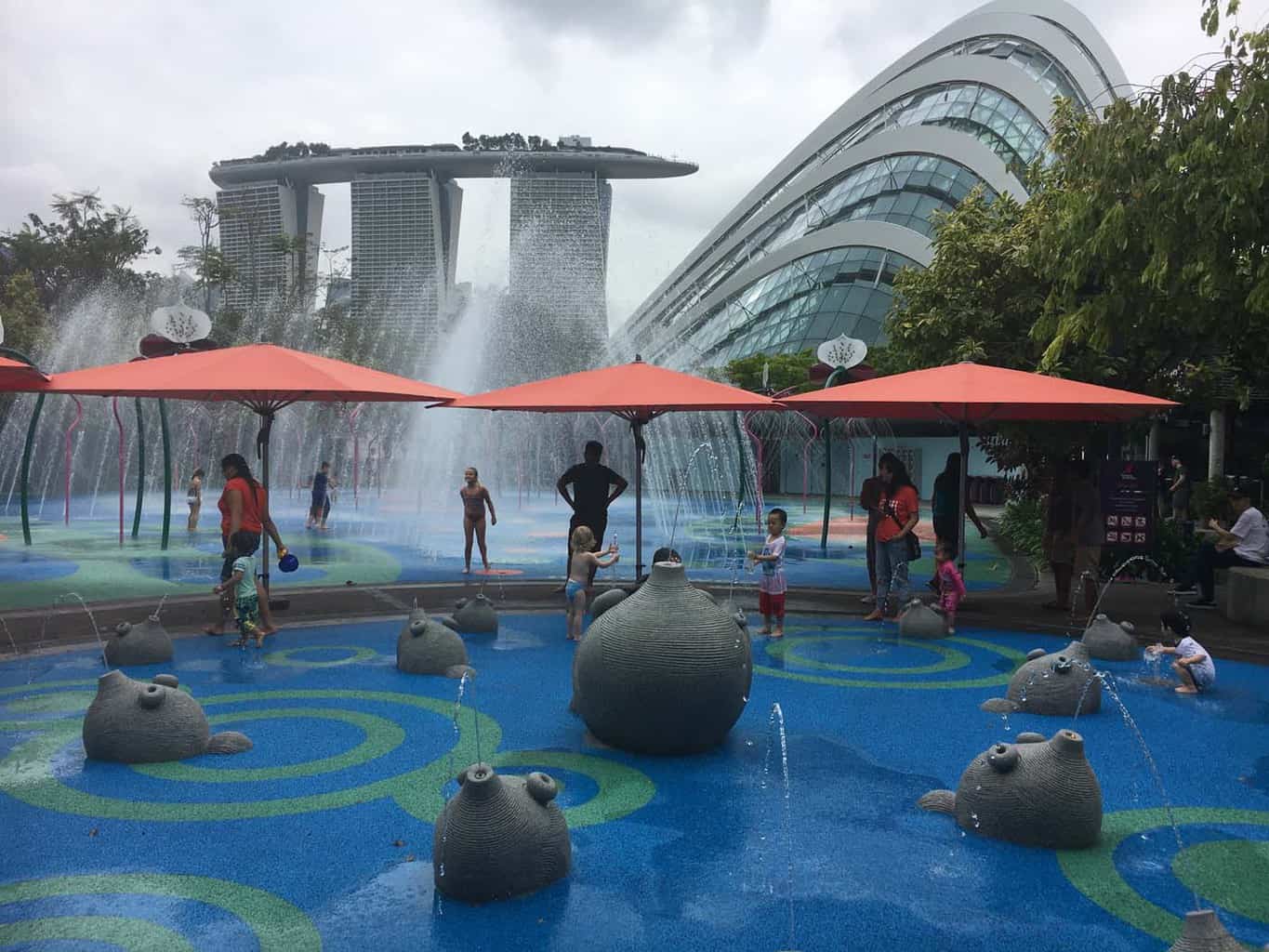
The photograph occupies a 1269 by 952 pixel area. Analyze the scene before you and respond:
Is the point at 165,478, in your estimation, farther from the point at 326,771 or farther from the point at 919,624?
the point at 919,624

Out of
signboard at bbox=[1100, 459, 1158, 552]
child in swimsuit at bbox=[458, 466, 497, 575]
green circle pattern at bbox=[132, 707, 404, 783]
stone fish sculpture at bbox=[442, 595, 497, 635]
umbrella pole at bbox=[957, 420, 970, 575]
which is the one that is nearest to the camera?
green circle pattern at bbox=[132, 707, 404, 783]

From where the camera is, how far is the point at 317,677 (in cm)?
Result: 755

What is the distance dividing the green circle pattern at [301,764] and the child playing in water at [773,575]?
375cm

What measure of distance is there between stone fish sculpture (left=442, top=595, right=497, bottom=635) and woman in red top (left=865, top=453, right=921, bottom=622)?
396 cm

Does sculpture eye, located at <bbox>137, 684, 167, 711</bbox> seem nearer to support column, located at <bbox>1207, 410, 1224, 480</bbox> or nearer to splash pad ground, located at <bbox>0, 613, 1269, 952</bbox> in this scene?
splash pad ground, located at <bbox>0, 613, 1269, 952</bbox>

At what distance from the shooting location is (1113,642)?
8.41 meters

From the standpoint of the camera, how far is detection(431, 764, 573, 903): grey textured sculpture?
3.92 meters

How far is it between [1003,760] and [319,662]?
5.63 m

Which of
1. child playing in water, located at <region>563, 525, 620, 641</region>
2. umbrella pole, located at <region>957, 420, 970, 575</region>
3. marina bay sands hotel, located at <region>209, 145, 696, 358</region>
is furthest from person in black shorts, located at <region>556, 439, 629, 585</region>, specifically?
marina bay sands hotel, located at <region>209, 145, 696, 358</region>

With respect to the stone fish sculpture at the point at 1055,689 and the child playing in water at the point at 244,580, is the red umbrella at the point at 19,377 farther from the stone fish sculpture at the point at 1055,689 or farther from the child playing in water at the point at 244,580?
the stone fish sculpture at the point at 1055,689

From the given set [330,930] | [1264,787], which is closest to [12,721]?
[330,930]

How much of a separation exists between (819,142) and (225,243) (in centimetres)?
5430

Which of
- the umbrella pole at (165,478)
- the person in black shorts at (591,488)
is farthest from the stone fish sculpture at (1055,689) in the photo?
the umbrella pole at (165,478)

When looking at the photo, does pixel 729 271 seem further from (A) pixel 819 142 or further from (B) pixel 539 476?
(B) pixel 539 476
